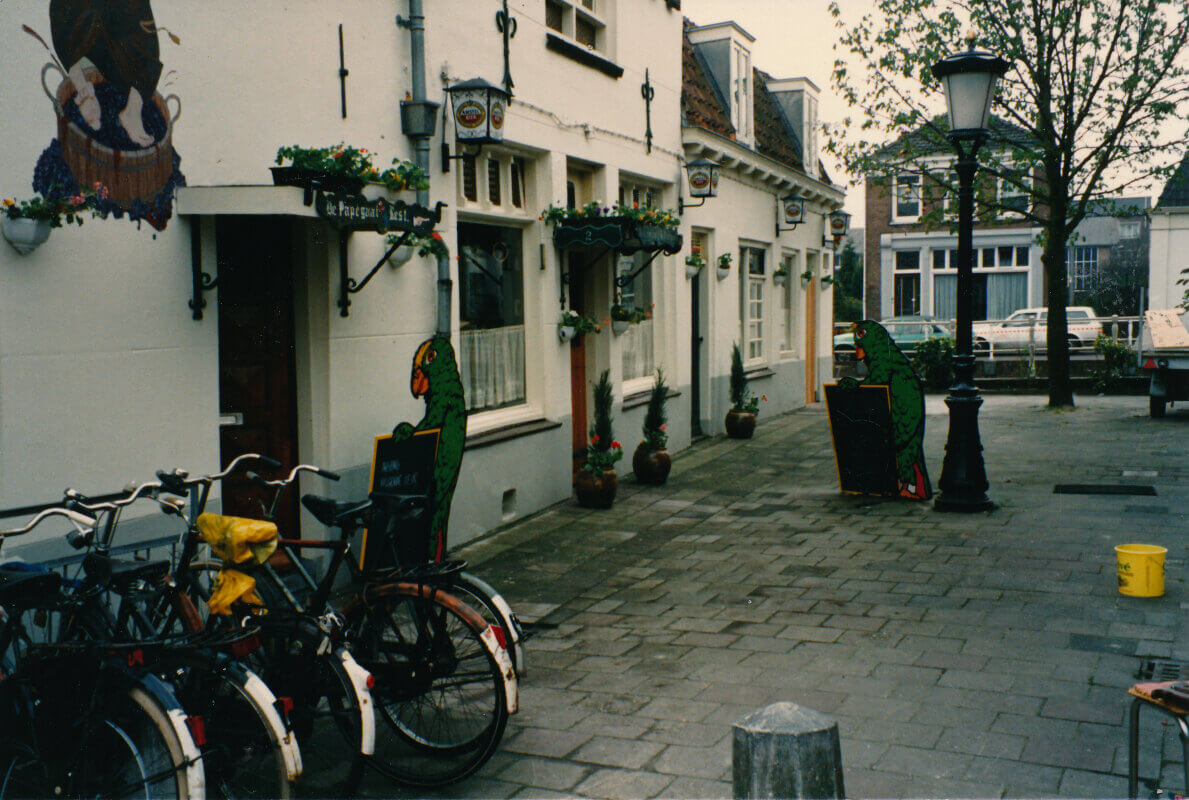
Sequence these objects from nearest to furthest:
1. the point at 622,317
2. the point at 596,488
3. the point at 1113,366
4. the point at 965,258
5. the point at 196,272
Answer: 1. the point at 196,272
2. the point at 965,258
3. the point at 596,488
4. the point at 622,317
5. the point at 1113,366

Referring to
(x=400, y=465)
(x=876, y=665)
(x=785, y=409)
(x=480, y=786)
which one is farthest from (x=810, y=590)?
(x=785, y=409)

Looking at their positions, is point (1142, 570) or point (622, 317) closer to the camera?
point (1142, 570)

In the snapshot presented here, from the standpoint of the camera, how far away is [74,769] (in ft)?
11.6

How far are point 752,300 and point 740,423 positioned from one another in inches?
118

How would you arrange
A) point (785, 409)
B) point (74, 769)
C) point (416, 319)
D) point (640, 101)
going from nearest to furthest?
point (74, 769) → point (416, 319) → point (640, 101) → point (785, 409)

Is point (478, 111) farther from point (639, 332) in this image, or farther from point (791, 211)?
point (791, 211)

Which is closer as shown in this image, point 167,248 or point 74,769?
point 74,769

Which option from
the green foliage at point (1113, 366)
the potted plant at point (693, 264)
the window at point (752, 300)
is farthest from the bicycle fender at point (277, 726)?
the green foliage at point (1113, 366)

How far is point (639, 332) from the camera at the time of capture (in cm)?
1296

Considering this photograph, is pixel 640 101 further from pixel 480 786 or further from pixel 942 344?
pixel 942 344

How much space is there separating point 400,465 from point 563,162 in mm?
4496

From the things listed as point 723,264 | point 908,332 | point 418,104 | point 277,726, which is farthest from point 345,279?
point 908,332

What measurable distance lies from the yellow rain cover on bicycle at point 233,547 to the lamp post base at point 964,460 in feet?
23.2

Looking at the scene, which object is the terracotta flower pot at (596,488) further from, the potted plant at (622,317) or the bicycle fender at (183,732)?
the bicycle fender at (183,732)
